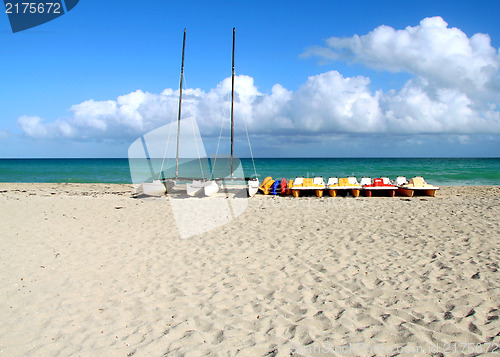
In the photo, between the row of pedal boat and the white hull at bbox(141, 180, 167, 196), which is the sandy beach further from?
the white hull at bbox(141, 180, 167, 196)

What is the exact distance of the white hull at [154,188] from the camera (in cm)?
1764

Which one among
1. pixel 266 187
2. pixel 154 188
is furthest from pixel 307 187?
pixel 154 188

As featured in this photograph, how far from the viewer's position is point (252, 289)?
17.8 feet

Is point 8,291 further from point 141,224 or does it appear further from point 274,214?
point 274,214

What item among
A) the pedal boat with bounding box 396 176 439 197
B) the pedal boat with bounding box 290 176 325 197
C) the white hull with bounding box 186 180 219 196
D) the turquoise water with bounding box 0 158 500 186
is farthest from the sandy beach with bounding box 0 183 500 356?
the turquoise water with bounding box 0 158 500 186

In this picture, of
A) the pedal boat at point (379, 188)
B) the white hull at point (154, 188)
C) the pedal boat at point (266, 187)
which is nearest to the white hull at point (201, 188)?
the white hull at point (154, 188)

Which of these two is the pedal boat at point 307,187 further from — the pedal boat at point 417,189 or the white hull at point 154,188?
the white hull at point 154,188

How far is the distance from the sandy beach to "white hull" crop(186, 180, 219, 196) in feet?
26.2

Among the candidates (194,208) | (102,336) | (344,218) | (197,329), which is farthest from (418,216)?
(102,336)

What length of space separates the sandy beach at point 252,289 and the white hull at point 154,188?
766 centimetres

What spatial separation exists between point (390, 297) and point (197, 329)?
266cm

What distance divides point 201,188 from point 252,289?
42.7 ft

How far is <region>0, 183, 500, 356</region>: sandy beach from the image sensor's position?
3.95 metres

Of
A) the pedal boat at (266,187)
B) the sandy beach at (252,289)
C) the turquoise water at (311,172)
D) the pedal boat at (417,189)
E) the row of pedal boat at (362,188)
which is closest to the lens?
the sandy beach at (252,289)
